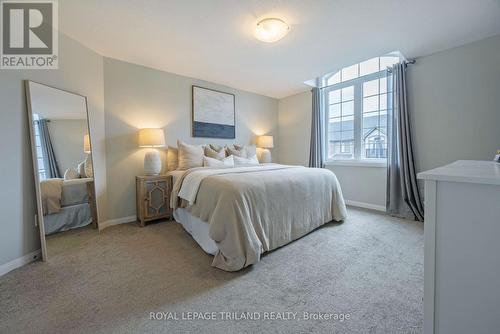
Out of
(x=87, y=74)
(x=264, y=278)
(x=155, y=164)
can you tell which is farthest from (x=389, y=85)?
(x=87, y=74)

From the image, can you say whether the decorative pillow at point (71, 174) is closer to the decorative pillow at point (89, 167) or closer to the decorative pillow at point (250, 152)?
the decorative pillow at point (89, 167)

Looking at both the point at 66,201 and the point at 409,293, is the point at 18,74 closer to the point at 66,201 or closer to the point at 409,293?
the point at 66,201

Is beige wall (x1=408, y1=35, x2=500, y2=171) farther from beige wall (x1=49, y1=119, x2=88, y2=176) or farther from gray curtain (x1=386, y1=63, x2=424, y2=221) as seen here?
beige wall (x1=49, y1=119, x2=88, y2=176)

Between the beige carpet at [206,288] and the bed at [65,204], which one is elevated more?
the bed at [65,204]

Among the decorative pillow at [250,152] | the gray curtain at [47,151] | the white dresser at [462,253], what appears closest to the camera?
the white dresser at [462,253]

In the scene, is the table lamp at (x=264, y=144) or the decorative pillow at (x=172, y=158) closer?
the decorative pillow at (x=172, y=158)

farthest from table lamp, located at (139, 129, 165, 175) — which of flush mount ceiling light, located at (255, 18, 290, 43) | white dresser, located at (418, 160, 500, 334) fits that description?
white dresser, located at (418, 160, 500, 334)

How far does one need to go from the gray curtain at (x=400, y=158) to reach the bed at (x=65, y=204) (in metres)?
4.14

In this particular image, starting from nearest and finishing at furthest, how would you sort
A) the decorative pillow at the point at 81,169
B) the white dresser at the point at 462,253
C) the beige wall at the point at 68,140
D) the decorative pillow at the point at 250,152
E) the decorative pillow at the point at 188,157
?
1. the white dresser at the point at 462,253
2. the beige wall at the point at 68,140
3. the decorative pillow at the point at 81,169
4. the decorative pillow at the point at 188,157
5. the decorative pillow at the point at 250,152

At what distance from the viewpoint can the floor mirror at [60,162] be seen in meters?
1.85

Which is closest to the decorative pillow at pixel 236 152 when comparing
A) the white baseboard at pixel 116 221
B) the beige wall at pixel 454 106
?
the white baseboard at pixel 116 221

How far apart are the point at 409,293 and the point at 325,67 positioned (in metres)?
3.03

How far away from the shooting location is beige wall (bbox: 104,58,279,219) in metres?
2.75

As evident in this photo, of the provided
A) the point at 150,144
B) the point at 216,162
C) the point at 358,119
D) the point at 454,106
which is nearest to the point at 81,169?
the point at 150,144
